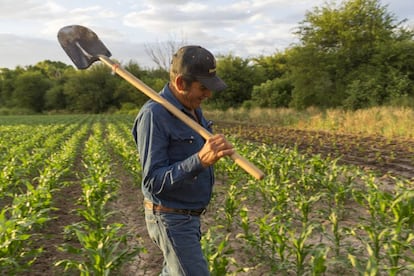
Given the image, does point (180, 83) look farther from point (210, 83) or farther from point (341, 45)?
point (341, 45)

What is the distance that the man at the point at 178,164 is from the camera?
6.21 ft

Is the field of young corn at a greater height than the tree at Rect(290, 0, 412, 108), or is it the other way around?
the tree at Rect(290, 0, 412, 108)

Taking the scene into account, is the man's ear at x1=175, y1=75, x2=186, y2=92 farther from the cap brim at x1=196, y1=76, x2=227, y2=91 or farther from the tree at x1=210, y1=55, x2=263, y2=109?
the tree at x1=210, y1=55, x2=263, y2=109

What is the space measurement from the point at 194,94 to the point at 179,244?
0.80 metres

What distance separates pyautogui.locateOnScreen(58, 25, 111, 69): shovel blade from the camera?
2.54m

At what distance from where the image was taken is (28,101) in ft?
201

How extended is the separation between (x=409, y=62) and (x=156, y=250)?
23.0 meters

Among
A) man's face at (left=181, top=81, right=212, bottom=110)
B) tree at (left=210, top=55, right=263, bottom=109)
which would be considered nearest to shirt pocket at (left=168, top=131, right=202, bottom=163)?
man's face at (left=181, top=81, right=212, bottom=110)

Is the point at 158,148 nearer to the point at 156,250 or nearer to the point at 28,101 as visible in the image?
the point at 156,250

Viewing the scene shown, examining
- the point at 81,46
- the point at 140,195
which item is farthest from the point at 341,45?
the point at 81,46

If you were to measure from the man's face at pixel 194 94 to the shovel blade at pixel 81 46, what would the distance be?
0.83 meters

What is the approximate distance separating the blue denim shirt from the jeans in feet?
0.26

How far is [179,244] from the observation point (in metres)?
2.02

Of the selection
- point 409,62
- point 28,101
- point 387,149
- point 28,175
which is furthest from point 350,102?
point 28,101
